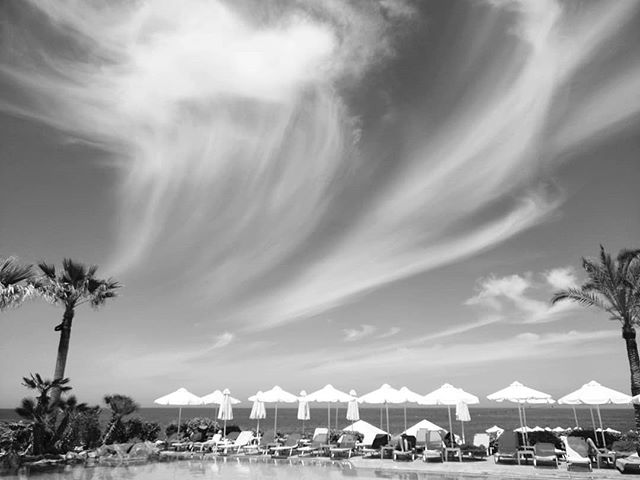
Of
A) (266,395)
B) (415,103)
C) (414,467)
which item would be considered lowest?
(414,467)

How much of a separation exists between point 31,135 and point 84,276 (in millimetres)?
6889

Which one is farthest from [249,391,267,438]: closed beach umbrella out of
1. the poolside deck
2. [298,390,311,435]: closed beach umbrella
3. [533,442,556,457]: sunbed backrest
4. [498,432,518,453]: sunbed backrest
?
[533,442,556,457]: sunbed backrest

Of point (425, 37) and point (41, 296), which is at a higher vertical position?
point (425, 37)

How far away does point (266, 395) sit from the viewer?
22.5m

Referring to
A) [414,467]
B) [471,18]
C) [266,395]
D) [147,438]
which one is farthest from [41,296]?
[471,18]

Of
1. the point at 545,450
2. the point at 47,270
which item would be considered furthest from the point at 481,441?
the point at 47,270

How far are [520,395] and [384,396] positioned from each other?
17.3 feet

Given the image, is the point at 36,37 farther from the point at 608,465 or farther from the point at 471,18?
the point at 608,465

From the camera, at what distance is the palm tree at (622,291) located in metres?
17.0

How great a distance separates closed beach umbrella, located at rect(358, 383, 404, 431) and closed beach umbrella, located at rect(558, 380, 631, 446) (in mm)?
5920

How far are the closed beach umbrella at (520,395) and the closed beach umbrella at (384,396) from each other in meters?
3.70

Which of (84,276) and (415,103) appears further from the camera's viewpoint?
(84,276)

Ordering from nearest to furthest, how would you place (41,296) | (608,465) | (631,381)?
1. (608,465)
2. (631,381)
3. (41,296)

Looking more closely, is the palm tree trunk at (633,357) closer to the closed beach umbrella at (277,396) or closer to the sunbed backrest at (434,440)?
the sunbed backrest at (434,440)
